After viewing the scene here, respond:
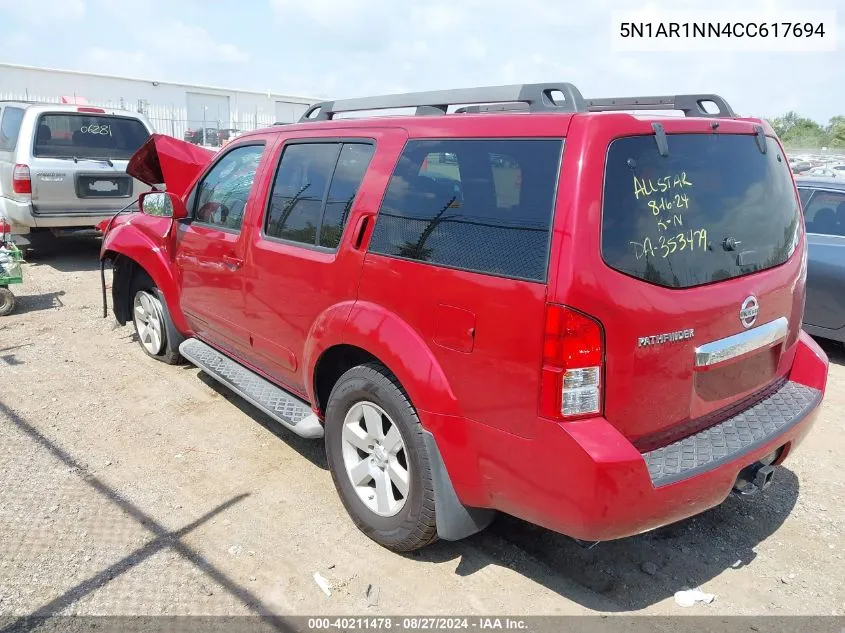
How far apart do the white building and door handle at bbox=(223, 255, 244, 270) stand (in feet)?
68.1

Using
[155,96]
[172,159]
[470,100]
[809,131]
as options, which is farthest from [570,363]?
[809,131]

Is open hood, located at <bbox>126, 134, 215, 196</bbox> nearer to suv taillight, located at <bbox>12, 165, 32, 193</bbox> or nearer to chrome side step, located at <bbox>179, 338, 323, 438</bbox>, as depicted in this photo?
chrome side step, located at <bbox>179, 338, 323, 438</bbox>

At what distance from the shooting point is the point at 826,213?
6.18m

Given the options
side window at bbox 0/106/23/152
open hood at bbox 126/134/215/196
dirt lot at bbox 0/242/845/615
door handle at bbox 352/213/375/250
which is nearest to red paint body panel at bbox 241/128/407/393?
door handle at bbox 352/213/375/250

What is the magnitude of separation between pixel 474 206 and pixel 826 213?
16.6 ft

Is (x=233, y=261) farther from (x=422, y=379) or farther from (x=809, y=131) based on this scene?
(x=809, y=131)

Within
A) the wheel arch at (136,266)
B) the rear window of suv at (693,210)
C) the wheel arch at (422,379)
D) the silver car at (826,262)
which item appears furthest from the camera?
the silver car at (826,262)

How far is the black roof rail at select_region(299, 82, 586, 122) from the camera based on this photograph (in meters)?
2.66

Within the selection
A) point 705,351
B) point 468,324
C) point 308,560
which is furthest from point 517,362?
point 308,560

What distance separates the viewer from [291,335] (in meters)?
3.59

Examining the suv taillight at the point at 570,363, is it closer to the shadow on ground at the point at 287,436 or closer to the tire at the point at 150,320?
the shadow on ground at the point at 287,436

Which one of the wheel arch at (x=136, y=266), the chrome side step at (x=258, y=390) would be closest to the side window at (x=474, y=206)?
the chrome side step at (x=258, y=390)

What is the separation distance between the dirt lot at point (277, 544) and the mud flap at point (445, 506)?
32cm

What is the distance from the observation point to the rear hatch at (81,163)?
8.62 metres
